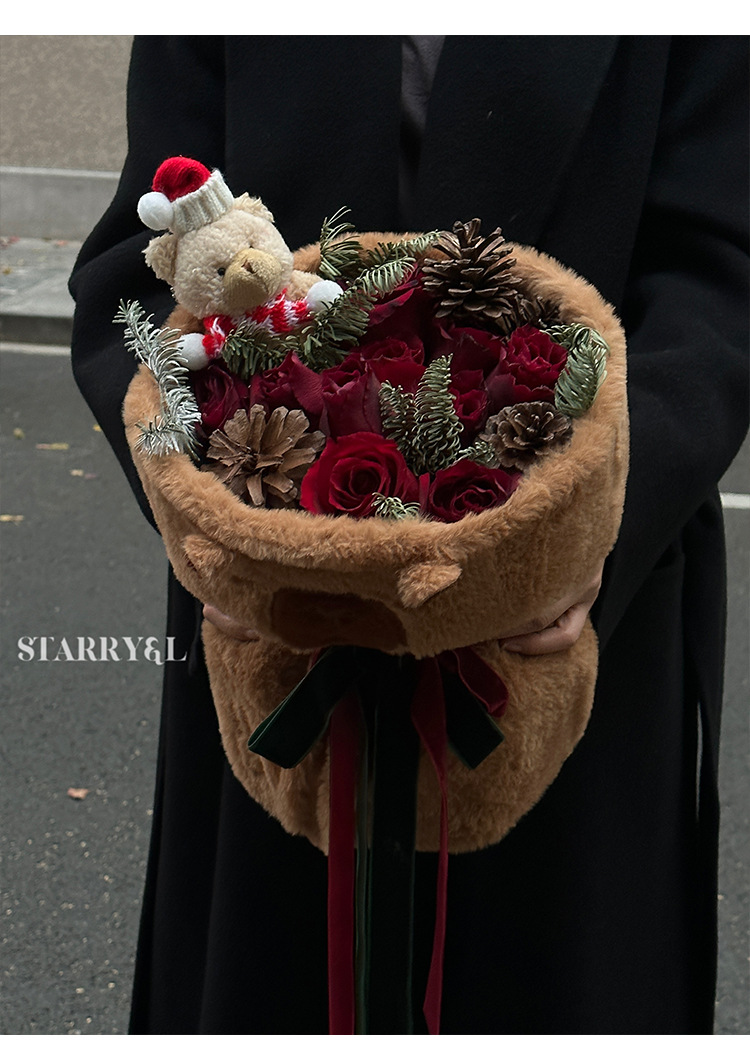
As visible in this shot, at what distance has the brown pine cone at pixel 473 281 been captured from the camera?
991 mm

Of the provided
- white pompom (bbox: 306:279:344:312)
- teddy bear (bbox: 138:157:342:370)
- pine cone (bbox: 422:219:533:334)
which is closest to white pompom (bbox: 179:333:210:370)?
teddy bear (bbox: 138:157:342:370)

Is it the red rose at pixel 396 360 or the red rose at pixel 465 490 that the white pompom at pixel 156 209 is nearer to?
the red rose at pixel 396 360

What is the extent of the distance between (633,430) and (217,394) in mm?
438

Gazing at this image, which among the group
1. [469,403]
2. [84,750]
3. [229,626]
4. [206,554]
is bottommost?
[84,750]

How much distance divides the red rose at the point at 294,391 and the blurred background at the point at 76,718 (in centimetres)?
172

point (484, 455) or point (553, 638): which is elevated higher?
point (484, 455)

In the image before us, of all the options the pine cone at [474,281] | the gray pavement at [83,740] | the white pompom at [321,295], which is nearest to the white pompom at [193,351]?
the white pompom at [321,295]

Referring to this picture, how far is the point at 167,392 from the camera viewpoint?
963 millimetres

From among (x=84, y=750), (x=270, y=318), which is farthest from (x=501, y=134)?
(x=84, y=750)

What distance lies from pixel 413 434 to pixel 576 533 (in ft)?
0.53

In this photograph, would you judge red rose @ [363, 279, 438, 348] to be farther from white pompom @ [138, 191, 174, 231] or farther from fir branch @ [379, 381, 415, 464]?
white pompom @ [138, 191, 174, 231]

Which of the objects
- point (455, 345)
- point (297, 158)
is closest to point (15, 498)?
point (297, 158)

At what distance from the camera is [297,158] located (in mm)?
1259

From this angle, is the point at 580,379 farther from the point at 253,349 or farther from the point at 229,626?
the point at 229,626
